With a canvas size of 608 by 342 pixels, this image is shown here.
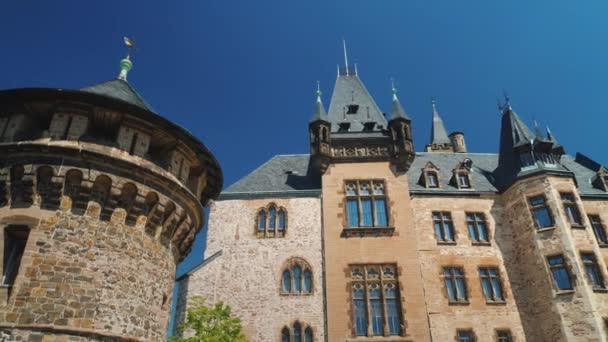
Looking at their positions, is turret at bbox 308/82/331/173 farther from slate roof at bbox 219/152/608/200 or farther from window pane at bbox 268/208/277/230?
window pane at bbox 268/208/277/230

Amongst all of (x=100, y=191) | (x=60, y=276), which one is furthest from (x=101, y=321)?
(x=100, y=191)

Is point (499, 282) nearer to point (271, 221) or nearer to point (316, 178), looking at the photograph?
point (316, 178)

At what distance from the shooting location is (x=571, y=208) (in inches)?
861

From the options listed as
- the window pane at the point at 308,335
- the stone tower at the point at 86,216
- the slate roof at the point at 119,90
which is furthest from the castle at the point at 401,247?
the slate roof at the point at 119,90

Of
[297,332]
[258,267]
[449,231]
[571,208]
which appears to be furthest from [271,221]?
[571,208]

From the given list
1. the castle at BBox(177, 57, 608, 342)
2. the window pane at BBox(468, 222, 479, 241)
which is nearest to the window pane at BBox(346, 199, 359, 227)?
the castle at BBox(177, 57, 608, 342)

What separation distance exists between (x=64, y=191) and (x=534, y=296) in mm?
20130

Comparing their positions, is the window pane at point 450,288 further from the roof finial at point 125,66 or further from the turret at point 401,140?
the roof finial at point 125,66

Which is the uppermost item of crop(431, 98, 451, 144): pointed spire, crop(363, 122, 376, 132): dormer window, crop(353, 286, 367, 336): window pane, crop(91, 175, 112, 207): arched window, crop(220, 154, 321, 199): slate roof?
crop(431, 98, 451, 144): pointed spire

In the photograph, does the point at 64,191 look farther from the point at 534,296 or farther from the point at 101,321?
the point at 534,296

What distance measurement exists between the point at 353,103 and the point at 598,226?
14882mm

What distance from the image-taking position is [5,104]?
1109 centimetres

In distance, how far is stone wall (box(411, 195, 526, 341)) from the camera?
65.3ft

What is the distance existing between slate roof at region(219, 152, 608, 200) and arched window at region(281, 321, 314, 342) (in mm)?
6544
